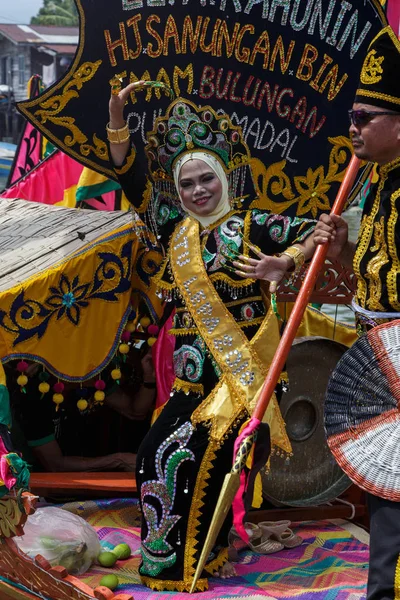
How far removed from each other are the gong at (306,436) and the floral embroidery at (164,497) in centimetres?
87

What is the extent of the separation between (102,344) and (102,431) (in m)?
0.81

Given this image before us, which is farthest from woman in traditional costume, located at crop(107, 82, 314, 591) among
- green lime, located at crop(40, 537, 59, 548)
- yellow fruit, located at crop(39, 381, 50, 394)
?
yellow fruit, located at crop(39, 381, 50, 394)

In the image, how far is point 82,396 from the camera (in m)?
4.98

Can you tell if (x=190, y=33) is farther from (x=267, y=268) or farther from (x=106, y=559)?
(x=106, y=559)

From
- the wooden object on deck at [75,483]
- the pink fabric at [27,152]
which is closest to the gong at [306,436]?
the wooden object on deck at [75,483]

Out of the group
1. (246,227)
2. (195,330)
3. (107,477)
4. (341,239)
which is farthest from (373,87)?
(107,477)

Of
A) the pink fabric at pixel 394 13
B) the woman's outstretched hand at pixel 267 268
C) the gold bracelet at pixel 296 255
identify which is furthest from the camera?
the pink fabric at pixel 394 13

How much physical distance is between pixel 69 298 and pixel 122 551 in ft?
3.60

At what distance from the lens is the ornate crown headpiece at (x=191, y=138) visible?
162 inches

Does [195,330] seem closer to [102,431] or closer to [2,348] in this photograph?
[2,348]

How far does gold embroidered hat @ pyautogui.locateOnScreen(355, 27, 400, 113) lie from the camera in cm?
316

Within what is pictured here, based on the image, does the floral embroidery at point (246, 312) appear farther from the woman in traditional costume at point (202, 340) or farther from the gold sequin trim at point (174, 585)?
the gold sequin trim at point (174, 585)

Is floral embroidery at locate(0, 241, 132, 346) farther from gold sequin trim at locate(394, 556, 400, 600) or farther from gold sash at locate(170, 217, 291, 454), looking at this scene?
gold sequin trim at locate(394, 556, 400, 600)

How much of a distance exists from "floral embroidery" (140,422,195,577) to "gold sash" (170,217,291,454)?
0.36 ft
